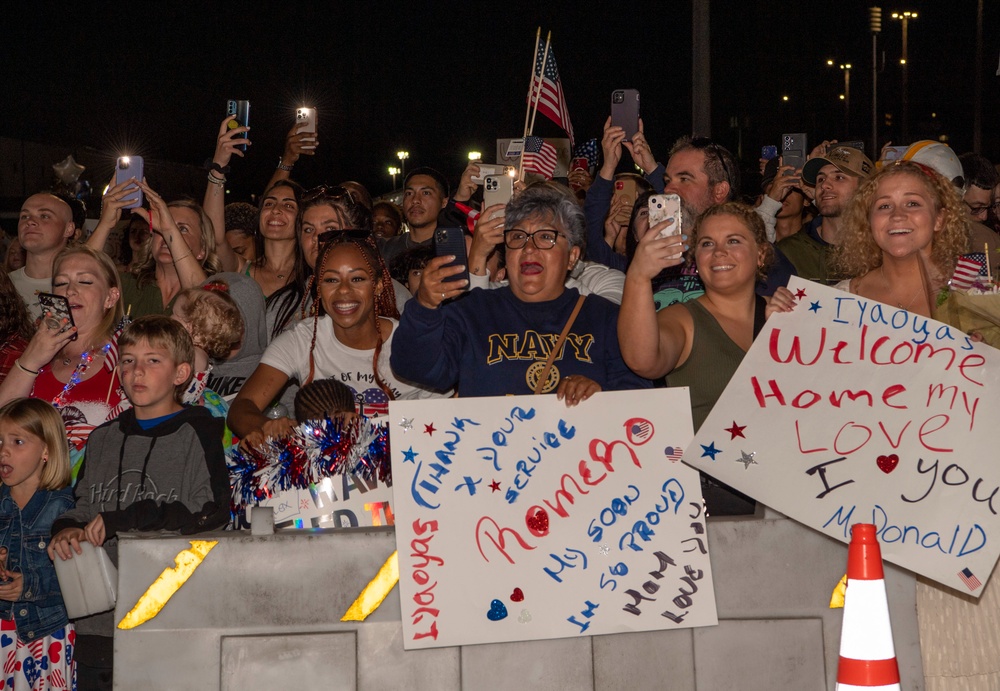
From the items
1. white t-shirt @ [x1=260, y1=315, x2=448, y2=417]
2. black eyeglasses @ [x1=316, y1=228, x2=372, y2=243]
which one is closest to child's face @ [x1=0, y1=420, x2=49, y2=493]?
white t-shirt @ [x1=260, y1=315, x2=448, y2=417]

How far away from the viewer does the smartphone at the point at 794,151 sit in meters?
7.31

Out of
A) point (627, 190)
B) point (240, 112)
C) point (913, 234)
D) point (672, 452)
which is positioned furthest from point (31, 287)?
point (913, 234)

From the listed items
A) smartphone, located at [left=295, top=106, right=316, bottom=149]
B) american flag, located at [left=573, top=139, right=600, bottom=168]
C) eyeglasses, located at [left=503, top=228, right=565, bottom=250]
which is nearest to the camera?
eyeglasses, located at [left=503, top=228, right=565, bottom=250]

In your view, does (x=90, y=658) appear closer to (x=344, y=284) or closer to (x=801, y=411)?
(x=344, y=284)

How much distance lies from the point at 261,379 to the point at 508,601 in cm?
178

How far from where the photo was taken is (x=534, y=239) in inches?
175

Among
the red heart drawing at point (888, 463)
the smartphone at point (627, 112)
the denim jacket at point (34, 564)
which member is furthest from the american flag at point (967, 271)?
the denim jacket at point (34, 564)

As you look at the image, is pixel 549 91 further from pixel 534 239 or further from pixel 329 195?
pixel 534 239

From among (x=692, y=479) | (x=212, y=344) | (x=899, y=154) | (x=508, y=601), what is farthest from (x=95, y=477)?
(x=899, y=154)

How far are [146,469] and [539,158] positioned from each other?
356cm

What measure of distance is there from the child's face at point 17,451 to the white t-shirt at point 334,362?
101 centimetres

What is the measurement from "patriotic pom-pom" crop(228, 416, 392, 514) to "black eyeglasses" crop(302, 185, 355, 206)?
8.03 feet

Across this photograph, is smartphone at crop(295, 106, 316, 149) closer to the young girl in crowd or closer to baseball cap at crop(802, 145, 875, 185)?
baseball cap at crop(802, 145, 875, 185)

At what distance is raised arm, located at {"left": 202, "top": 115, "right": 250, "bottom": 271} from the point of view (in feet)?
22.9
